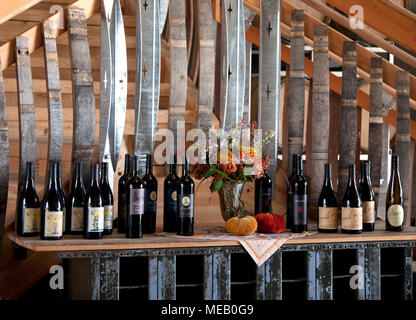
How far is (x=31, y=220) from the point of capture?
2.15 metres

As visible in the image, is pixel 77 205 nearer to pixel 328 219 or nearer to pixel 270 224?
pixel 270 224

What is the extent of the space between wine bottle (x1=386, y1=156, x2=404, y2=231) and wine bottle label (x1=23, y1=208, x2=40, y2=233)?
1.51 metres

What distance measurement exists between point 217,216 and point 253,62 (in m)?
2.27

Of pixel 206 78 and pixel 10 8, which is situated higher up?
pixel 10 8

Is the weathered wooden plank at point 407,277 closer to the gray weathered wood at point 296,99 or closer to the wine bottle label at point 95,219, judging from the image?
the gray weathered wood at point 296,99

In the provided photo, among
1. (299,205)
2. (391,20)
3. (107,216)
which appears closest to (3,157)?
(107,216)

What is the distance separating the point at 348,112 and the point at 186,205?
3.46ft

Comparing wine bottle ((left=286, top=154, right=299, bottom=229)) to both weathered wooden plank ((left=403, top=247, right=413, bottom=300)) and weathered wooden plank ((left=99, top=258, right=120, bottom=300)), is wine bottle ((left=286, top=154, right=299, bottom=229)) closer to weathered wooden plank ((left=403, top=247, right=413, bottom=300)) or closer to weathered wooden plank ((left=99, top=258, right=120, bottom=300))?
weathered wooden plank ((left=403, top=247, right=413, bottom=300))

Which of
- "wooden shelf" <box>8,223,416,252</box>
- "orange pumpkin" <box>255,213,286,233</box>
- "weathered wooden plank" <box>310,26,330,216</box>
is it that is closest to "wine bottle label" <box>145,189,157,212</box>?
"wooden shelf" <box>8,223,416,252</box>

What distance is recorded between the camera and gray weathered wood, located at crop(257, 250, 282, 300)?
6.97 ft

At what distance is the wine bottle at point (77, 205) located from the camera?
2193mm

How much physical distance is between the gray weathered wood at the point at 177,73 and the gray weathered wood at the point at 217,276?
0.58 meters
